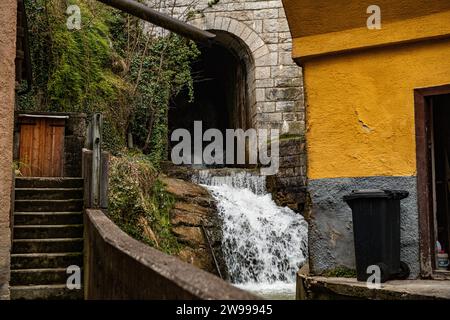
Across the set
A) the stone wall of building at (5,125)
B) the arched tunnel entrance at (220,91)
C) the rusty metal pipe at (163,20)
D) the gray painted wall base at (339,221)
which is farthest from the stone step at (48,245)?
the arched tunnel entrance at (220,91)

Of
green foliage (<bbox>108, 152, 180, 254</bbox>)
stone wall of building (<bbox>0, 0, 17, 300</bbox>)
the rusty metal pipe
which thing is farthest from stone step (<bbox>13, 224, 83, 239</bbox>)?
the rusty metal pipe

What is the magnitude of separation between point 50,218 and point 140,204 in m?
2.32

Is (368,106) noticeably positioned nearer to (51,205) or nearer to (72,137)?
(51,205)

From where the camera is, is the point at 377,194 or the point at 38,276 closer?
the point at 377,194

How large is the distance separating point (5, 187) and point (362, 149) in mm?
3256

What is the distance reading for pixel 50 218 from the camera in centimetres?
741

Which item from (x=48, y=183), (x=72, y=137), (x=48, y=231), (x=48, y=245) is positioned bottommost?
(x=48, y=245)

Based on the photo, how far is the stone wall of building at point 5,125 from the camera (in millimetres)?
4895

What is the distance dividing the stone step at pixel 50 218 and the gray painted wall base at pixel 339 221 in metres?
3.54

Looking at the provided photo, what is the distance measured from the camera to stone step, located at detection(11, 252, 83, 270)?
6527 millimetres

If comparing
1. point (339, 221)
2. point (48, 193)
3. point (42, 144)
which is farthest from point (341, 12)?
point (42, 144)

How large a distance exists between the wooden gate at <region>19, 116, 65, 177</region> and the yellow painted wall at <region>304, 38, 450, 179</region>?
751 centimetres

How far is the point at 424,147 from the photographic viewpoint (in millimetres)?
4918

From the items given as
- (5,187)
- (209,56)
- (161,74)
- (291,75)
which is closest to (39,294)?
(5,187)
